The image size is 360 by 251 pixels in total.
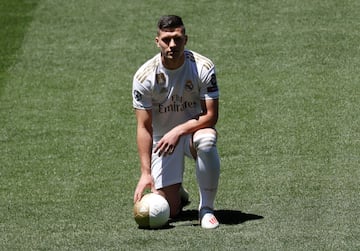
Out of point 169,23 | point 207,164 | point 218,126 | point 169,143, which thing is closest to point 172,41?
point 169,23

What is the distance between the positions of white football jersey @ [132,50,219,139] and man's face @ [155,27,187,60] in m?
0.23

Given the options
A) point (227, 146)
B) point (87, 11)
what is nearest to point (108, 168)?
point (227, 146)

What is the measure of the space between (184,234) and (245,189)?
1473 millimetres

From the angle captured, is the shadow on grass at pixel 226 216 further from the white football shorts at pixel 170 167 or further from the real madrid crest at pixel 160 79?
the real madrid crest at pixel 160 79

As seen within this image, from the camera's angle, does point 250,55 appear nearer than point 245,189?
No

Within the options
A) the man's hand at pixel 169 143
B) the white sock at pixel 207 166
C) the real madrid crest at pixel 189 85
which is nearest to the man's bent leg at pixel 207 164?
the white sock at pixel 207 166

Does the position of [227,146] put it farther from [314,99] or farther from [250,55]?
[250,55]

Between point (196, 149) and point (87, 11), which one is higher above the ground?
point (196, 149)

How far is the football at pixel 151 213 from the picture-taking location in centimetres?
798

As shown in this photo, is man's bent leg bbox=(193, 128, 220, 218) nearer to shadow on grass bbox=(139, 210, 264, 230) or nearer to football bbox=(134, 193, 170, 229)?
shadow on grass bbox=(139, 210, 264, 230)

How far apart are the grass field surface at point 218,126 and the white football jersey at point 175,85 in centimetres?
90

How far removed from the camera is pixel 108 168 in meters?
9.95

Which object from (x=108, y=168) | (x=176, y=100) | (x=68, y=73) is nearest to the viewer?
(x=176, y=100)

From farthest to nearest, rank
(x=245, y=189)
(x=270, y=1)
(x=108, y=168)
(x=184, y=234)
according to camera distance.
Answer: (x=270, y=1) < (x=108, y=168) < (x=245, y=189) < (x=184, y=234)
